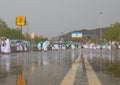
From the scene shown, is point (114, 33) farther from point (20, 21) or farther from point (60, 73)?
point (60, 73)

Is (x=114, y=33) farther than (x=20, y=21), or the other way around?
(x=114, y=33)

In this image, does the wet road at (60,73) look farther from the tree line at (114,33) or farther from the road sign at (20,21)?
the tree line at (114,33)

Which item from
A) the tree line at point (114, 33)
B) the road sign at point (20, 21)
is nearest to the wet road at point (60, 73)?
the road sign at point (20, 21)

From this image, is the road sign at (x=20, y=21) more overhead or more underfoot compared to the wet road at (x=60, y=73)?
more overhead

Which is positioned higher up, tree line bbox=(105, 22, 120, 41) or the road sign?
tree line bbox=(105, 22, 120, 41)

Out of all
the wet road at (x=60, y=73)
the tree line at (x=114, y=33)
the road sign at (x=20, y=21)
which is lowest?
the wet road at (x=60, y=73)

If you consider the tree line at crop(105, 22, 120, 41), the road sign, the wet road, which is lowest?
the wet road

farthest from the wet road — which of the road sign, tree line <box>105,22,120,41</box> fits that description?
tree line <box>105,22,120,41</box>

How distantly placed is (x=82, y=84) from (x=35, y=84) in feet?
4.03

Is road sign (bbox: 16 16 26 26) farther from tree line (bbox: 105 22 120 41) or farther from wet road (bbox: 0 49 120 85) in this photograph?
tree line (bbox: 105 22 120 41)

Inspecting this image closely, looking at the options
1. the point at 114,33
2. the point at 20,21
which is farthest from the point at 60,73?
the point at 114,33

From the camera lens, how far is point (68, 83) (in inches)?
389

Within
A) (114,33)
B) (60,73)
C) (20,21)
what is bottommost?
(60,73)

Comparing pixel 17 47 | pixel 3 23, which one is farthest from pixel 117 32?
pixel 17 47
